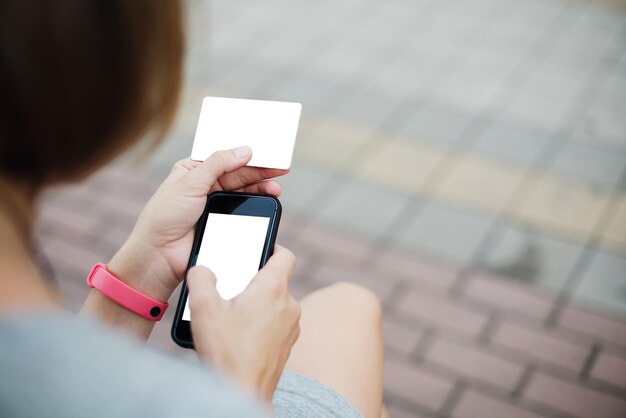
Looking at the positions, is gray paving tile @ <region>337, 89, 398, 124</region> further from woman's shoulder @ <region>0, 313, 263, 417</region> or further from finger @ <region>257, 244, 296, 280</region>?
woman's shoulder @ <region>0, 313, 263, 417</region>

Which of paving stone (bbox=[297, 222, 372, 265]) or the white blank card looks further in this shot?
paving stone (bbox=[297, 222, 372, 265])

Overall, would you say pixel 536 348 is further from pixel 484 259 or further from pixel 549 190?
pixel 549 190

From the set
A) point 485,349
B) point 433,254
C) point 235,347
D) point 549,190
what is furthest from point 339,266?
point 235,347

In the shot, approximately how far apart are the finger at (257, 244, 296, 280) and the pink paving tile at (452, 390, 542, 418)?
4.03ft

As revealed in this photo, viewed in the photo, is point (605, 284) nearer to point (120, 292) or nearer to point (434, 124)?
point (434, 124)

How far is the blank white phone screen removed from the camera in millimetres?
1365

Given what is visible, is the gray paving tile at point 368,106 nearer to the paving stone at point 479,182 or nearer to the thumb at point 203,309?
the paving stone at point 479,182

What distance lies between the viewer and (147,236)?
1462 mm

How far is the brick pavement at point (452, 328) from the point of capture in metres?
2.35

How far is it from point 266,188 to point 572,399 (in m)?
1.29

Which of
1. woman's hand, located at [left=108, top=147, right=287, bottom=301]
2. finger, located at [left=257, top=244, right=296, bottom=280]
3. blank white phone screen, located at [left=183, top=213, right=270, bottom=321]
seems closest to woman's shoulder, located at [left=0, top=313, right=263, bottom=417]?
finger, located at [left=257, top=244, right=296, bottom=280]

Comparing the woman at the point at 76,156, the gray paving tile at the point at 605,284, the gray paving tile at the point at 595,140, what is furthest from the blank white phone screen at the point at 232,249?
the gray paving tile at the point at 595,140

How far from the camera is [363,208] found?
308 cm

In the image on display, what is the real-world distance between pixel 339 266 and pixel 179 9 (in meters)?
2.05
